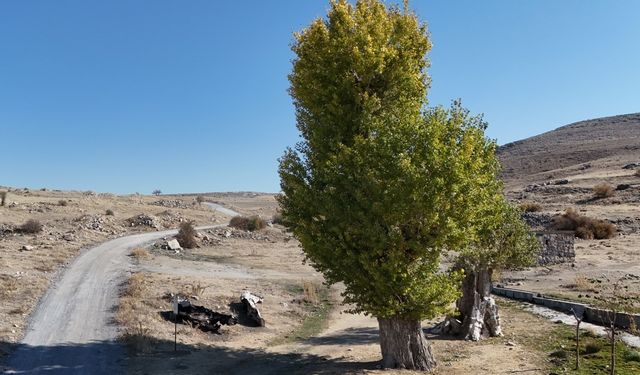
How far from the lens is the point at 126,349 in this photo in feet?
68.3

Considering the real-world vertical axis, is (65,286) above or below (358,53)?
below

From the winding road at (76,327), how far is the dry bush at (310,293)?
11.3 meters

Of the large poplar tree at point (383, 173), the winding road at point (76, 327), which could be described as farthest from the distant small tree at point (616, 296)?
the winding road at point (76, 327)

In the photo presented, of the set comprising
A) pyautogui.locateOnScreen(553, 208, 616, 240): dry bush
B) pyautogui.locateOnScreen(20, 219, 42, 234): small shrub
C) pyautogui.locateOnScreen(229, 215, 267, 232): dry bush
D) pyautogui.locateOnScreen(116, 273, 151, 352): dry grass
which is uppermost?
pyautogui.locateOnScreen(553, 208, 616, 240): dry bush

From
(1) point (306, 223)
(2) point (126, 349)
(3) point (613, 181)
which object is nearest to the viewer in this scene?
(1) point (306, 223)

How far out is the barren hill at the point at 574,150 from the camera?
370 ft

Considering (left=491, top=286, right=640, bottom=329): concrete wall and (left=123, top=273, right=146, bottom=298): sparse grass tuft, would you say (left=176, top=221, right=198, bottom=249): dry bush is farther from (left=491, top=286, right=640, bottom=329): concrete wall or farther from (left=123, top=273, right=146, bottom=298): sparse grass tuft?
(left=491, top=286, right=640, bottom=329): concrete wall

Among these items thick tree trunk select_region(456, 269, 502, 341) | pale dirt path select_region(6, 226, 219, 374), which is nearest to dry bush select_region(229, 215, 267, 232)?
pale dirt path select_region(6, 226, 219, 374)

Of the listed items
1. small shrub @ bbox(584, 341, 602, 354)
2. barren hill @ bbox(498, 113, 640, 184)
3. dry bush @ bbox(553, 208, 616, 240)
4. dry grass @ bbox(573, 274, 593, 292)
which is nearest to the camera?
small shrub @ bbox(584, 341, 602, 354)

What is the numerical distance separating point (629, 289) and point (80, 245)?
41449mm

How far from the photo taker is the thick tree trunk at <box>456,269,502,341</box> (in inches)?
931

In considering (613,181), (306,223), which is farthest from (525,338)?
(613,181)

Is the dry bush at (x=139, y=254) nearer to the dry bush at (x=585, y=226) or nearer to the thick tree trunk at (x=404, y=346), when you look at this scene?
the thick tree trunk at (x=404, y=346)

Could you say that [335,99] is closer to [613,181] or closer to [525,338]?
[525,338]
